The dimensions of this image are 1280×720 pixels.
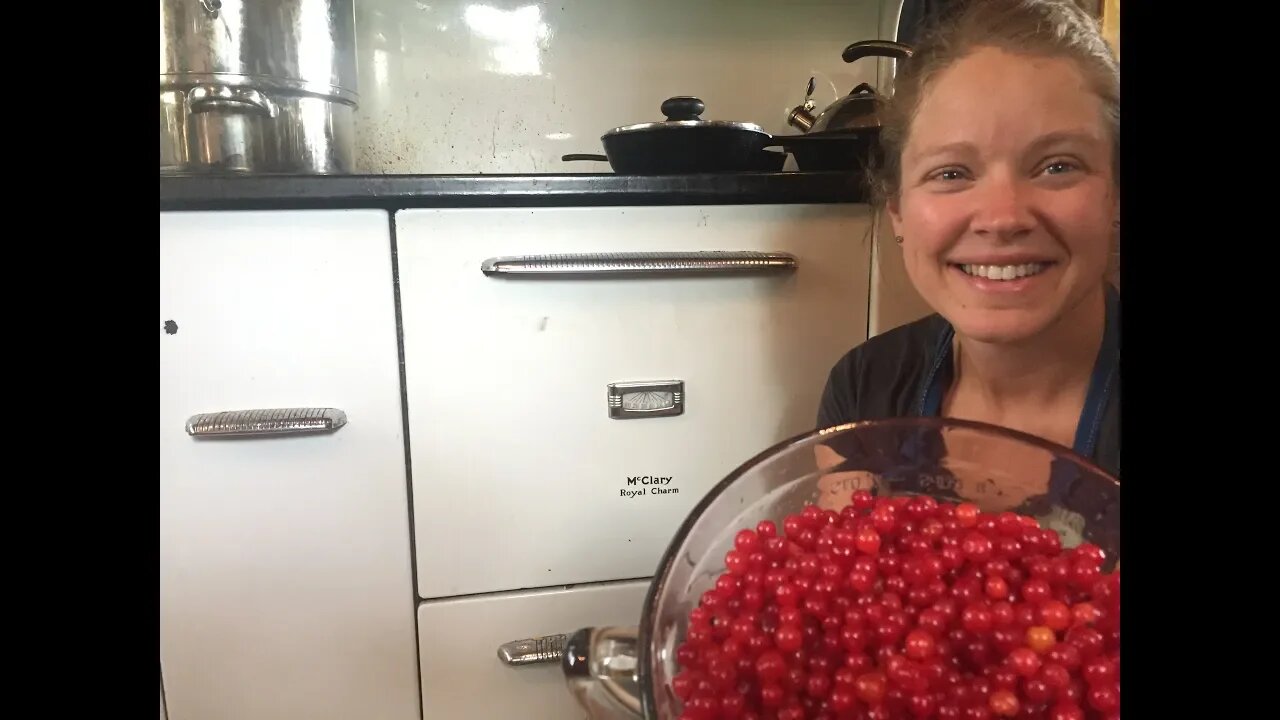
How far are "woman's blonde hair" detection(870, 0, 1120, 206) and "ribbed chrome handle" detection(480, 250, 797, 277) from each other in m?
0.14

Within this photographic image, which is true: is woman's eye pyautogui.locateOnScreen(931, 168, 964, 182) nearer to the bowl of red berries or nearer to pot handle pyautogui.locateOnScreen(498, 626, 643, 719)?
→ the bowl of red berries

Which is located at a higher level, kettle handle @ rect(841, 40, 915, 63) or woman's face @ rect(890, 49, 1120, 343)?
kettle handle @ rect(841, 40, 915, 63)

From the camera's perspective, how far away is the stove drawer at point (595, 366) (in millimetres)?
699

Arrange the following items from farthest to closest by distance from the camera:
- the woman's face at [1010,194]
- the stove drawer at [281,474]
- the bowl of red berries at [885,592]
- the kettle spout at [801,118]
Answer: the kettle spout at [801,118] → the stove drawer at [281,474] → the woman's face at [1010,194] → the bowl of red berries at [885,592]

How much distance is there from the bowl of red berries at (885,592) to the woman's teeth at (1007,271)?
202mm

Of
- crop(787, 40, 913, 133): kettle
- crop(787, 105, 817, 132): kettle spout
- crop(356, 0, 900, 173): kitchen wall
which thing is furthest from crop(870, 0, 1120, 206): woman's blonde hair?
crop(356, 0, 900, 173): kitchen wall

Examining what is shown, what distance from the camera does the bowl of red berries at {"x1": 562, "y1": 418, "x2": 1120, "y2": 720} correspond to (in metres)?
0.36

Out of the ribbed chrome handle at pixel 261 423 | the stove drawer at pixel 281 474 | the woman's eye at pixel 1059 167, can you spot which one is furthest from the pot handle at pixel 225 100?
the woman's eye at pixel 1059 167

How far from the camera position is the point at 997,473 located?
0.47 metres

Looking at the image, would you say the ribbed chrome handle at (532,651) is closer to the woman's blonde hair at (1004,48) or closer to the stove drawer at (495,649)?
the stove drawer at (495,649)

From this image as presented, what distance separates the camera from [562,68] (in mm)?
1167

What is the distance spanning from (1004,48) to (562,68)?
0.75 meters
